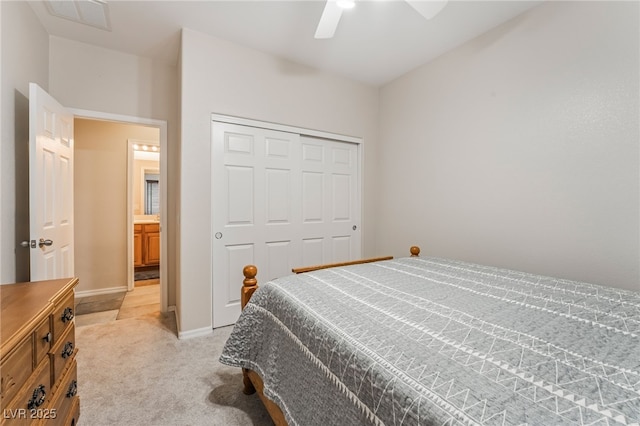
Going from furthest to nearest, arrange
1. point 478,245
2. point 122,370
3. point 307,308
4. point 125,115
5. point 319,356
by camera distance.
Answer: point 125,115, point 478,245, point 122,370, point 307,308, point 319,356

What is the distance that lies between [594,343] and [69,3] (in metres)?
3.54

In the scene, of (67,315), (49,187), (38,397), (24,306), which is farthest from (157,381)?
(49,187)

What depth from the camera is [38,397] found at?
0.93m

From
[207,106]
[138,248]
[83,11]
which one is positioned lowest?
[138,248]

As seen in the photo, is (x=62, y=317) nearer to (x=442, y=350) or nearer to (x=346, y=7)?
(x=442, y=350)

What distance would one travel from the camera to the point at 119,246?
3576 millimetres

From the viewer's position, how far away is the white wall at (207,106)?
2.36m

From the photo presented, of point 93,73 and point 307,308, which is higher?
point 93,73

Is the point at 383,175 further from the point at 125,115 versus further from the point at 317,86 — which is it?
the point at 125,115

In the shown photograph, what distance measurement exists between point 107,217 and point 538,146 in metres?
4.68

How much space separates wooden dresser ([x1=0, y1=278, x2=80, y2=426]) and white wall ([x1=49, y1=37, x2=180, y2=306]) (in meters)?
1.72

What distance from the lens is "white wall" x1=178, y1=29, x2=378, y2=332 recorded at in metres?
2.36

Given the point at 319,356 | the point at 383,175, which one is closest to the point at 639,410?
the point at 319,356

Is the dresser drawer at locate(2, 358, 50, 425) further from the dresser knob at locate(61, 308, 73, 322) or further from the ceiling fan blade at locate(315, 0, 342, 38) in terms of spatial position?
the ceiling fan blade at locate(315, 0, 342, 38)
